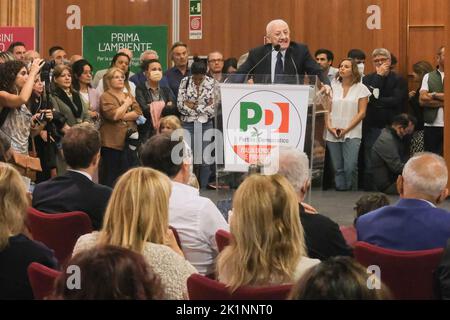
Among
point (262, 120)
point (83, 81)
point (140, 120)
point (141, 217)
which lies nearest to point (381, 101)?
point (140, 120)

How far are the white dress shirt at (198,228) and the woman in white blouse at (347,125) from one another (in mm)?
5708

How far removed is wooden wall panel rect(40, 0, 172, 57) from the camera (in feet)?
40.1

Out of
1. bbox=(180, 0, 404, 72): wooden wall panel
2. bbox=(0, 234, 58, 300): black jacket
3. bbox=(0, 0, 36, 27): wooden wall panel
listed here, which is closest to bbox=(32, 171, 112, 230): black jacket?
bbox=(0, 234, 58, 300): black jacket

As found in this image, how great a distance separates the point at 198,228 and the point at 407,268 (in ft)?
3.29

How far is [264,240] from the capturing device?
2.85 meters

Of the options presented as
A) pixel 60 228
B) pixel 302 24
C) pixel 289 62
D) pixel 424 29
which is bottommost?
pixel 60 228

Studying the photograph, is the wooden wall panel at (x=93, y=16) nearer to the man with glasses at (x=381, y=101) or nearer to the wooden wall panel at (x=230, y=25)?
the wooden wall panel at (x=230, y=25)

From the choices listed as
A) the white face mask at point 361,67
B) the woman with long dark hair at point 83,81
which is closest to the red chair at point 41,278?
the woman with long dark hair at point 83,81

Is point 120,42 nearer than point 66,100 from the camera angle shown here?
No

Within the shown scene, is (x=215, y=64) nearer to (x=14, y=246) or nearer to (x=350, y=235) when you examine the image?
(x=350, y=235)

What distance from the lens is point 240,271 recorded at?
2777 mm

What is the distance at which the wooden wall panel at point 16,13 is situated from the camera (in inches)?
492
